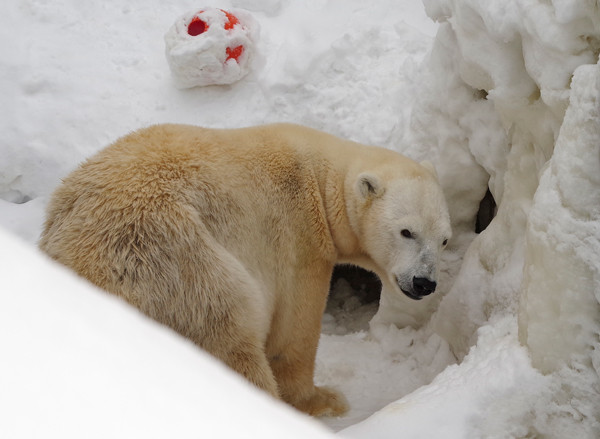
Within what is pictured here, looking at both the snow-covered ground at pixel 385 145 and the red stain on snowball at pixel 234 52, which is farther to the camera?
the red stain on snowball at pixel 234 52

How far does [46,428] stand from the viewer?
0.61 metres

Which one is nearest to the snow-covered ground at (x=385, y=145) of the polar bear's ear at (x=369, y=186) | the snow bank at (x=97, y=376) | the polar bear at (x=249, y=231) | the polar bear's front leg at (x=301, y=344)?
the snow bank at (x=97, y=376)

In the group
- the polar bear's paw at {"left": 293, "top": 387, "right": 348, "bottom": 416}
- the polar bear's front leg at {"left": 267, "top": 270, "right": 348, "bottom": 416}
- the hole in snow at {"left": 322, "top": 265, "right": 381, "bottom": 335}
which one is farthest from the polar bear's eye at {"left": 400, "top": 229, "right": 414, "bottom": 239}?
the hole in snow at {"left": 322, "top": 265, "right": 381, "bottom": 335}

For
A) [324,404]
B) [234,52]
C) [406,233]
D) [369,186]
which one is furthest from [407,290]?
[234,52]

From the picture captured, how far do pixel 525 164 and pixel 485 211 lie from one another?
3.76 ft

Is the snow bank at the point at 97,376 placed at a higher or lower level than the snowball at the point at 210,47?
higher

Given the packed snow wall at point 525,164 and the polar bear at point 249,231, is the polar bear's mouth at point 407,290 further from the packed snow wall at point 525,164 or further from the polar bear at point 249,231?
the packed snow wall at point 525,164

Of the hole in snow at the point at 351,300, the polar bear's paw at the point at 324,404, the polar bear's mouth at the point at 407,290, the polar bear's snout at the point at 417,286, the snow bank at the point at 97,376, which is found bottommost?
the hole in snow at the point at 351,300

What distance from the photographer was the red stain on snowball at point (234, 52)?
4968 millimetres

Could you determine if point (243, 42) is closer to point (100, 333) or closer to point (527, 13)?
point (527, 13)

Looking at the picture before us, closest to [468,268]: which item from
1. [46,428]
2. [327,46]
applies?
[327,46]

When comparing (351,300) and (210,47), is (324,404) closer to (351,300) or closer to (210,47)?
(351,300)

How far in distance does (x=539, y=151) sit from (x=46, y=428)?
9.58ft

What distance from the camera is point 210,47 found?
193 inches
